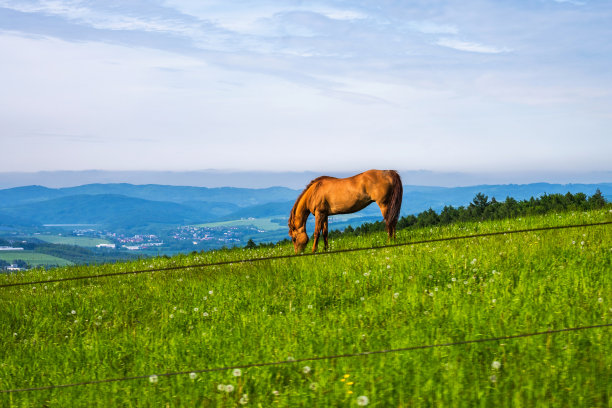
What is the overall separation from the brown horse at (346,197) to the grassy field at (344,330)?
450cm

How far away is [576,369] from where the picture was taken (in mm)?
5070

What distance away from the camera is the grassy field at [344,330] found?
497 centimetres

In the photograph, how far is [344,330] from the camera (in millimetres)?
6512

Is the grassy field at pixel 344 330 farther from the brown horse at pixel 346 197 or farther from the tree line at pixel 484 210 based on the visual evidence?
the tree line at pixel 484 210

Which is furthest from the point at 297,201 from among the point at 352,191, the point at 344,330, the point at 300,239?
the point at 344,330

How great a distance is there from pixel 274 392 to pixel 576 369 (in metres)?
3.05

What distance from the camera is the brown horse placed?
53.1ft

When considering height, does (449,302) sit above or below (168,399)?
above

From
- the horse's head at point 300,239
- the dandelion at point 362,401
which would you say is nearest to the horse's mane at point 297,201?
the horse's head at point 300,239

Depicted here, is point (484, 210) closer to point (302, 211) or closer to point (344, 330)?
point (302, 211)

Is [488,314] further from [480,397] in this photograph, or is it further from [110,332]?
[110,332]

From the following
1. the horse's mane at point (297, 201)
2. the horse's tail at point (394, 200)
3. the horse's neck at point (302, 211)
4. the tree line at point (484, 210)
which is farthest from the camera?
the tree line at point (484, 210)

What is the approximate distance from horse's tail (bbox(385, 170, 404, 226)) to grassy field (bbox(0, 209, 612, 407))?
13.8 feet

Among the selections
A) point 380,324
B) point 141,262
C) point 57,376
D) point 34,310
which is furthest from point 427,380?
point 141,262
